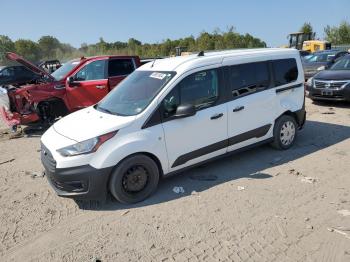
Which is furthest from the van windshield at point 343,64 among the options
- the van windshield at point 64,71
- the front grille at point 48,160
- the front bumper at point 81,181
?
the front grille at point 48,160

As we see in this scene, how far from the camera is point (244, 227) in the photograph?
4051 mm

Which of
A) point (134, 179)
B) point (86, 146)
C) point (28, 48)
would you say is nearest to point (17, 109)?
point (86, 146)

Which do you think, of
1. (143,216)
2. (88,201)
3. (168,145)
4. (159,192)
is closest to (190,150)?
(168,145)

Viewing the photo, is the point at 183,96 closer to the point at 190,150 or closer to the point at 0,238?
the point at 190,150

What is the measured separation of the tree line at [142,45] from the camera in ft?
156

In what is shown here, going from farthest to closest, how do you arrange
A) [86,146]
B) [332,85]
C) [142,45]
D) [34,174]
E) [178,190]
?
[142,45] < [332,85] < [34,174] < [178,190] < [86,146]

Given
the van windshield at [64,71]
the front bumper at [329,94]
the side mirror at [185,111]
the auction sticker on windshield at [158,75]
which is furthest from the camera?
the front bumper at [329,94]

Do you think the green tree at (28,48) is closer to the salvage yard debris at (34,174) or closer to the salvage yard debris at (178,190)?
the salvage yard debris at (34,174)

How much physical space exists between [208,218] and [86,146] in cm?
178

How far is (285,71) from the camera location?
21.4 ft

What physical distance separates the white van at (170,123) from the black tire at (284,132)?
0.02 metres

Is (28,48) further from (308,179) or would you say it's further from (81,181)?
(308,179)

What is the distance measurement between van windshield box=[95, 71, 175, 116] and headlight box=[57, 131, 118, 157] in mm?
597

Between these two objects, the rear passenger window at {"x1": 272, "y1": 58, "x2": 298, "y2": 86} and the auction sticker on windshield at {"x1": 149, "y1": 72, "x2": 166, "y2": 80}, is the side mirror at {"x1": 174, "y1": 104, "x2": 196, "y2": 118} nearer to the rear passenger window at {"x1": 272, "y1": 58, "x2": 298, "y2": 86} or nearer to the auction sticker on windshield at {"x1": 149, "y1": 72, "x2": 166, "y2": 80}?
the auction sticker on windshield at {"x1": 149, "y1": 72, "x2": 166, "y2": 80}
